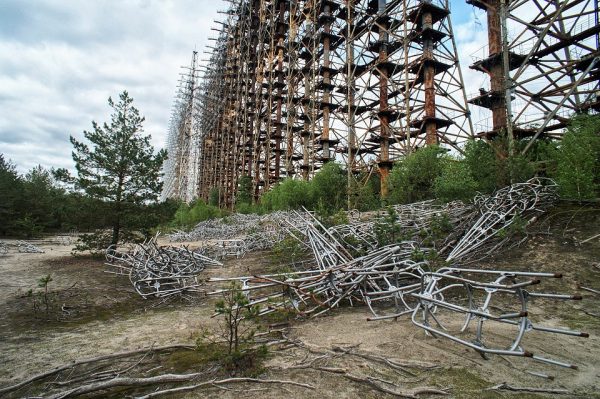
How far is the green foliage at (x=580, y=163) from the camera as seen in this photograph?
5590mm

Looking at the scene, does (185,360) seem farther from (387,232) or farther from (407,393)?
(387,232)

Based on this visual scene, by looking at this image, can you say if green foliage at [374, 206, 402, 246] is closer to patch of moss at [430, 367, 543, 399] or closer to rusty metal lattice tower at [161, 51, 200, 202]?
patch of moss at [430, 367, 543, 399]

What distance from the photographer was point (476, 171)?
7.46m

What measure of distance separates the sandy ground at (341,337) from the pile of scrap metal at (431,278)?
0.16 m

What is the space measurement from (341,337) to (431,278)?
102 cm

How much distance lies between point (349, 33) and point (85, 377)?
65.8ft

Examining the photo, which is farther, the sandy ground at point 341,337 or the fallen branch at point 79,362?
the fallen branch at point 79,362

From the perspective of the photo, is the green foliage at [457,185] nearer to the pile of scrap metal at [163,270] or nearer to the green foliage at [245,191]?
the pile of scrap metal at [163,270]

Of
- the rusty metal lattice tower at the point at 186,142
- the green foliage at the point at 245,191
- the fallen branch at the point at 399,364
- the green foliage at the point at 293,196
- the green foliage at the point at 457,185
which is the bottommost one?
the fallen branch at the point at 399,364

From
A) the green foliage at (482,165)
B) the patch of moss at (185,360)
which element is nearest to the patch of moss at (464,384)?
the patch of moss at (185,360)

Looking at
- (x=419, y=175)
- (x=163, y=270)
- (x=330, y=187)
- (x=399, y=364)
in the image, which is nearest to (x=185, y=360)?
(x=399, y=364)

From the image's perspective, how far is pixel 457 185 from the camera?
7113 mm

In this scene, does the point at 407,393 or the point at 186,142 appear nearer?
the point at 407,393

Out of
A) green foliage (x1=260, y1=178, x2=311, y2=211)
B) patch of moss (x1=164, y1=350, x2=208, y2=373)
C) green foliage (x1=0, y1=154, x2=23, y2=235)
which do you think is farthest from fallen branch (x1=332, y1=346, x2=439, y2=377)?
green foliage (x1=0, y1=154, x2=23, y2=235)
